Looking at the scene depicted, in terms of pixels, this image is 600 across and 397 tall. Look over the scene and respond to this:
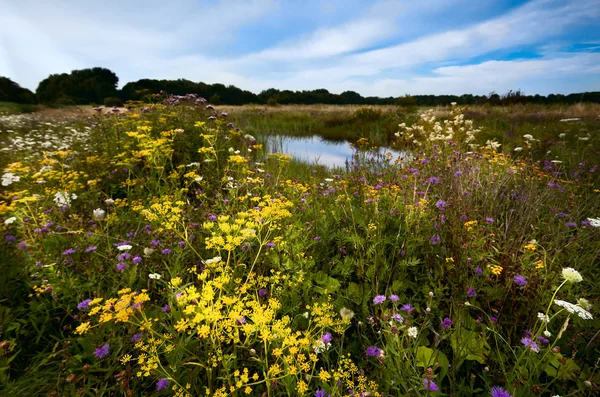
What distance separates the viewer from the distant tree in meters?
21.4

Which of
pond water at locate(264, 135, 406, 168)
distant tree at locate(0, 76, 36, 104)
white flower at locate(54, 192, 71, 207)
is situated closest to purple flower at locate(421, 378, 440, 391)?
white flower at locate(54, 192, 71, 207)

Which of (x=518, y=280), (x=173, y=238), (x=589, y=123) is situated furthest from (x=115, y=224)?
(x=589, y=123)

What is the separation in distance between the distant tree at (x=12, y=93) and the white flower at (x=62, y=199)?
27.7m

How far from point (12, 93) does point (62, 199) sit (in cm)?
3014

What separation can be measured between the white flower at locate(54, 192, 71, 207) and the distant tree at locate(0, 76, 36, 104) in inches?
1090

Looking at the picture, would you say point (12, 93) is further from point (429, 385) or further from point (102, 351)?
point (429, 385)

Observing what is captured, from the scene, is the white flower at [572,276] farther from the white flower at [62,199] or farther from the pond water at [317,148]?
the pond water at [317,148]

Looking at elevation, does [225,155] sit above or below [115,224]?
above

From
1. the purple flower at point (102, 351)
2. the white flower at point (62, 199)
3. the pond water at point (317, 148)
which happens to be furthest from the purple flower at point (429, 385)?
the pond water at point (317, 148)

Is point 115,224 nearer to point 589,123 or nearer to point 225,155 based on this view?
point 225,155

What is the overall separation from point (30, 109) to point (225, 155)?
20141mm

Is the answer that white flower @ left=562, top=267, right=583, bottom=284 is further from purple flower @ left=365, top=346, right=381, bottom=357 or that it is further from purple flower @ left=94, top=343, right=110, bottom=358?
purple flower @ left=94, top=343, right=110, bottom=358

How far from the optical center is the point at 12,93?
22.2m

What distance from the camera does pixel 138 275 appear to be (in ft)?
6.37
